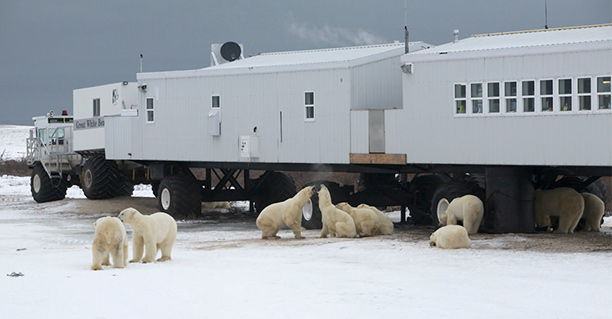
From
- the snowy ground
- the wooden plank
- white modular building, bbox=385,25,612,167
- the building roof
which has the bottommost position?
the snowy ground

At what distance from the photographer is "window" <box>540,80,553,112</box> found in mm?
25078

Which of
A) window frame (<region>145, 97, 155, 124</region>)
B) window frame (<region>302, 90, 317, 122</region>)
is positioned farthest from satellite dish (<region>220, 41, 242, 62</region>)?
window frame (<region>302, 90, 317, 122</region>)

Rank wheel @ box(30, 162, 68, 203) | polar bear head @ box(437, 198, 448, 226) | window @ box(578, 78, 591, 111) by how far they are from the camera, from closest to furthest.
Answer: window @ box(578, 78, 591, 111)
polar bear head @ box(437, 198, 448, 226)
wheel @ box(30, 162, 68, 203)

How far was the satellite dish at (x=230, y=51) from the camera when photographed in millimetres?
37469

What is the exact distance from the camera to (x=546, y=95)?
82.5 feet

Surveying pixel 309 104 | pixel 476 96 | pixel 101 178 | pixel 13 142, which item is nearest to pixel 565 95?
pixel 476 96

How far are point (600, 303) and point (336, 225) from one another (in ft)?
35.0

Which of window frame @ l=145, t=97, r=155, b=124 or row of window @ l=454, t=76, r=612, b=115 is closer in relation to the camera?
row of window @ l=454, t=76, r=612, b=115

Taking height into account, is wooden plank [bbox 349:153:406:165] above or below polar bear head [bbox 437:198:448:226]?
above

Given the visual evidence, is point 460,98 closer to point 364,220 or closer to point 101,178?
point 364,220

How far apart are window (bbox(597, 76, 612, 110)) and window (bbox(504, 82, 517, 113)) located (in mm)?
2184

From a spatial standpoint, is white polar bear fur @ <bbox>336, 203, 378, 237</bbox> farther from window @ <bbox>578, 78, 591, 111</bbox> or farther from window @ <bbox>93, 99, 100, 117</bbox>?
window @ <bbox>93, 99, 100, 117</bbox>

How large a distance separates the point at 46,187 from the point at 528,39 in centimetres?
2187

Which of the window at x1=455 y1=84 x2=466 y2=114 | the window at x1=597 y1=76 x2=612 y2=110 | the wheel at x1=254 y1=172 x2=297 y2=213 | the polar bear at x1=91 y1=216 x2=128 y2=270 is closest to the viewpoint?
the polar bear at x1=91 y1=216 x2=128 y2=270
